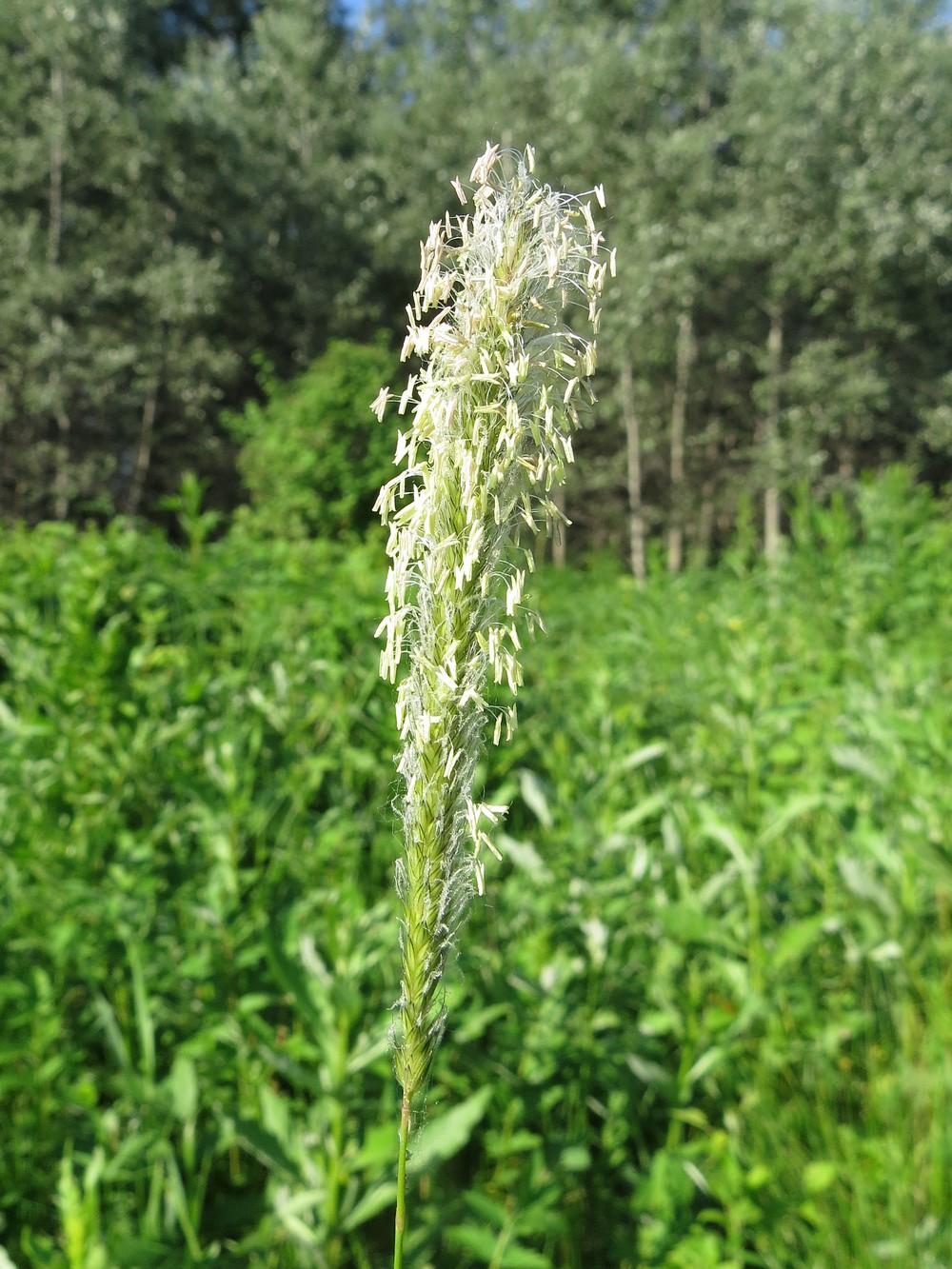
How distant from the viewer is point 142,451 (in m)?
19.8

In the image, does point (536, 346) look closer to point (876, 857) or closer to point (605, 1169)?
point (876, 857)

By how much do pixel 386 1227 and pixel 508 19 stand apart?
27797mm

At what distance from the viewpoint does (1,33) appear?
1786cm

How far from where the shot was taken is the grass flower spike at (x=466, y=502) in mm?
549

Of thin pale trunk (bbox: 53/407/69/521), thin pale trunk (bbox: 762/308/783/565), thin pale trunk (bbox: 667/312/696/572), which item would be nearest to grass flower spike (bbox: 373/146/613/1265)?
thin pale trunk (bbox: 53/407/69/521)

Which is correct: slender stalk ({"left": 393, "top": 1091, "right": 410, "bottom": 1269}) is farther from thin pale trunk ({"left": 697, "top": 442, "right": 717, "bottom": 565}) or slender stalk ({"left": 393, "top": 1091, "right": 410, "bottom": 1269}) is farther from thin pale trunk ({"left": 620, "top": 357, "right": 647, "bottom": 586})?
thin pale trunk ({"left": 697, "top": 442, "right": 717, "bottom": 565})

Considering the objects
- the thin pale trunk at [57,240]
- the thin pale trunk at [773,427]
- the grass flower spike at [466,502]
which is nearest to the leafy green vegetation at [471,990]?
the grass flower spike at [466,502]

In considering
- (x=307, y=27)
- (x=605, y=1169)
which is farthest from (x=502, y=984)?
(x=307, y=27)

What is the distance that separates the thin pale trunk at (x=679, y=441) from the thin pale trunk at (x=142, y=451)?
11595 mm

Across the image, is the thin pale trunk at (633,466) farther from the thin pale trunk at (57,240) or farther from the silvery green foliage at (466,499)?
the silvery green foliage at (466,499)

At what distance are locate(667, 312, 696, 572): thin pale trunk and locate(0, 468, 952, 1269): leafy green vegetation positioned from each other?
64.3ft

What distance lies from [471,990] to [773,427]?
21094mm

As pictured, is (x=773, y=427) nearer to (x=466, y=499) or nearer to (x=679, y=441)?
(x=679, y=441)

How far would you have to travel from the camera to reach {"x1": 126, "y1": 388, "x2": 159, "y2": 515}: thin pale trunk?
776 inches
